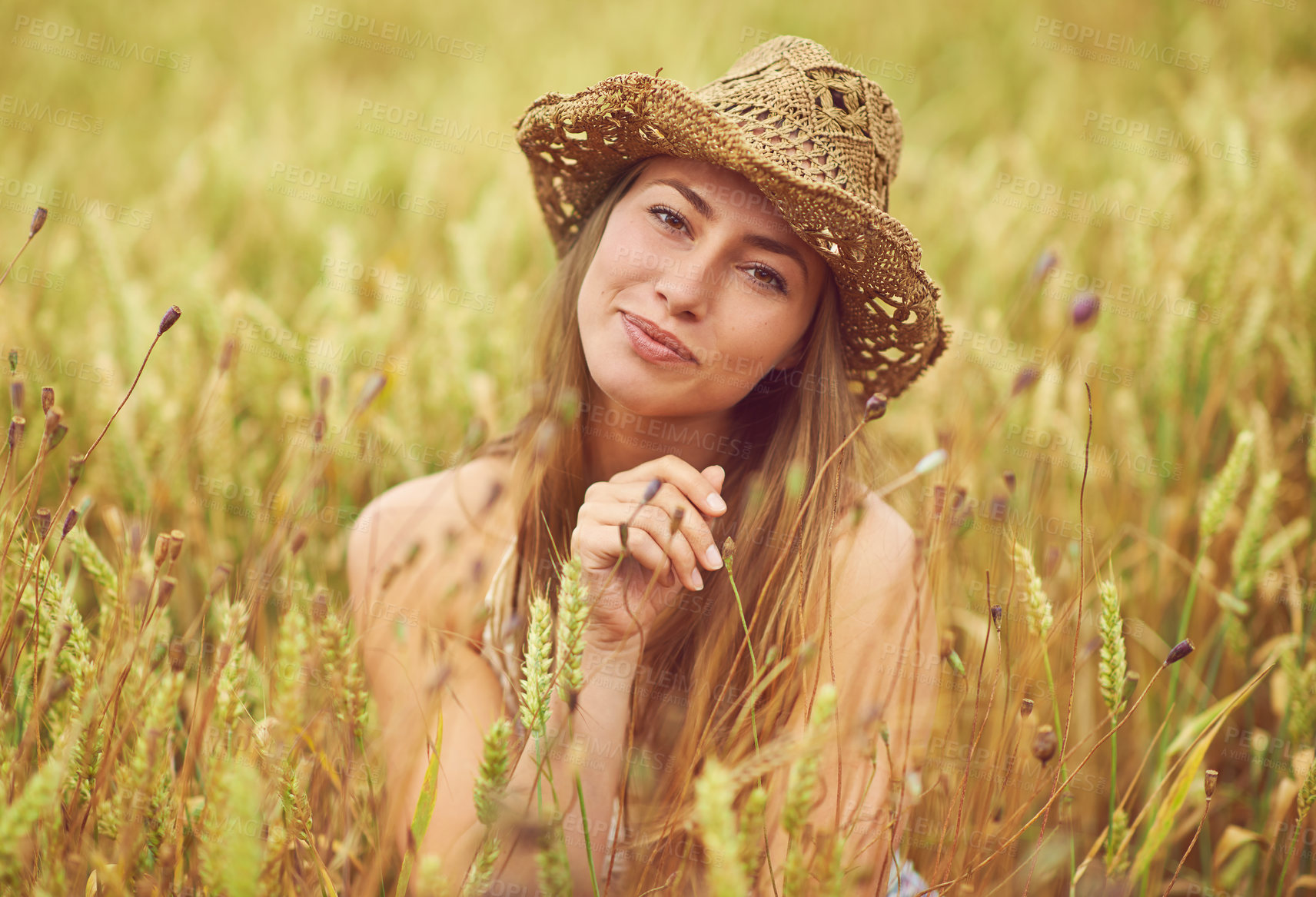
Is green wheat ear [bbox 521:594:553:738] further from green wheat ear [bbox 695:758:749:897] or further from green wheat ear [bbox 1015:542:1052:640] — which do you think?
green wheat ear [bbox 1015:542:1052:640]

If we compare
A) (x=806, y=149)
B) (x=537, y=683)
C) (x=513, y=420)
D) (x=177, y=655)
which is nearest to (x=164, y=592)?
(x=177, y=655)

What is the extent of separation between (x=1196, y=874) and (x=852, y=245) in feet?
4.33

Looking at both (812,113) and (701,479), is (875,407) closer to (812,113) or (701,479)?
(701,479)

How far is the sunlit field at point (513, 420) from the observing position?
2.58 ft

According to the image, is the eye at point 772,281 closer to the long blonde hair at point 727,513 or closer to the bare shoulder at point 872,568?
the long blonde hair at point 727,513

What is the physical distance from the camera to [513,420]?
192cm

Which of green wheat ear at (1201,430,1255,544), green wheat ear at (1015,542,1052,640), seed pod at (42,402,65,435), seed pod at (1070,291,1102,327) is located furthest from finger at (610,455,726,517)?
green wheat ear at (1201,430,1255,544)

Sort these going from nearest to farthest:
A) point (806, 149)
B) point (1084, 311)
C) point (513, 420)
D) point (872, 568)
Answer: point (1084, 311), point (806, 149), point (872, 568), point (513, 420)

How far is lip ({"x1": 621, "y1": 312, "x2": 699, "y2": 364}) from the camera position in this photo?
3.68 feet

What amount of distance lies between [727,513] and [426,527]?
567mm

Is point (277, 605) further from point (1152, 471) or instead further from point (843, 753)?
point (1152, 471)

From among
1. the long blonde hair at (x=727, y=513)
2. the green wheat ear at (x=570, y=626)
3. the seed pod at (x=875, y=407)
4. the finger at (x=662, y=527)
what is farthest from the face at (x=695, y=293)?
the green wheat ear at (x=570, y=626)

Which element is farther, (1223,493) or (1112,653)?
(1223,493)

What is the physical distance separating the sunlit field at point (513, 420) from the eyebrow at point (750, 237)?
31 cm
